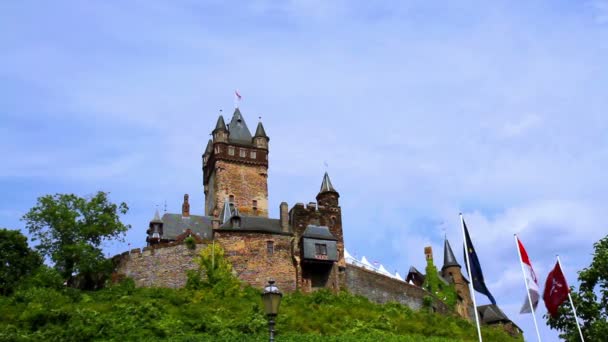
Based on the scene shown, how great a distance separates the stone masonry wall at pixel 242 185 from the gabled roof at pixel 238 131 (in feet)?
10.5

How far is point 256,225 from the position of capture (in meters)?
51.2

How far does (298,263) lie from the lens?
49938 millimetres

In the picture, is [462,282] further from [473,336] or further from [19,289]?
[19,289]

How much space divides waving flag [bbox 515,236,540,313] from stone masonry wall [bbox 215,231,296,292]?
23.0m

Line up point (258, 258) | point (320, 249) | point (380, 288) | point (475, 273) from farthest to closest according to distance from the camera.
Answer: point (380, 288), point (320, 249), point (258, 258), point (475, 273)

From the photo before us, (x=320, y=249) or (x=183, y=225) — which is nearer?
(x=320, y=249)

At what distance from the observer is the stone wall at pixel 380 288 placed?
5197 centimetres

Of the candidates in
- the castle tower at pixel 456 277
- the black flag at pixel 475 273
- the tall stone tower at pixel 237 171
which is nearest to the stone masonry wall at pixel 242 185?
the tall stone tower at pixel 237 171

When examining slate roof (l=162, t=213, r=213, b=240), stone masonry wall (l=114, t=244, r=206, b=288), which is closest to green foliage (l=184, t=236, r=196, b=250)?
stone masonry wall (l=114, t=244, r=206, b=288)

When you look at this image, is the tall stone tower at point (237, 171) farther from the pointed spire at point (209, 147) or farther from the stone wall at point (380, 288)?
the stone wall at point (380, 288)

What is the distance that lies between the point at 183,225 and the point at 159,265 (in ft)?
28.3

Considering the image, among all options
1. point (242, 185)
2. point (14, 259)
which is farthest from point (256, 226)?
point (14, 259)

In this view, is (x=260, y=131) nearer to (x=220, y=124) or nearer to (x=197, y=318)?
(x=220, y=124)

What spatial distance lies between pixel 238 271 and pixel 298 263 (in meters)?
4.70
